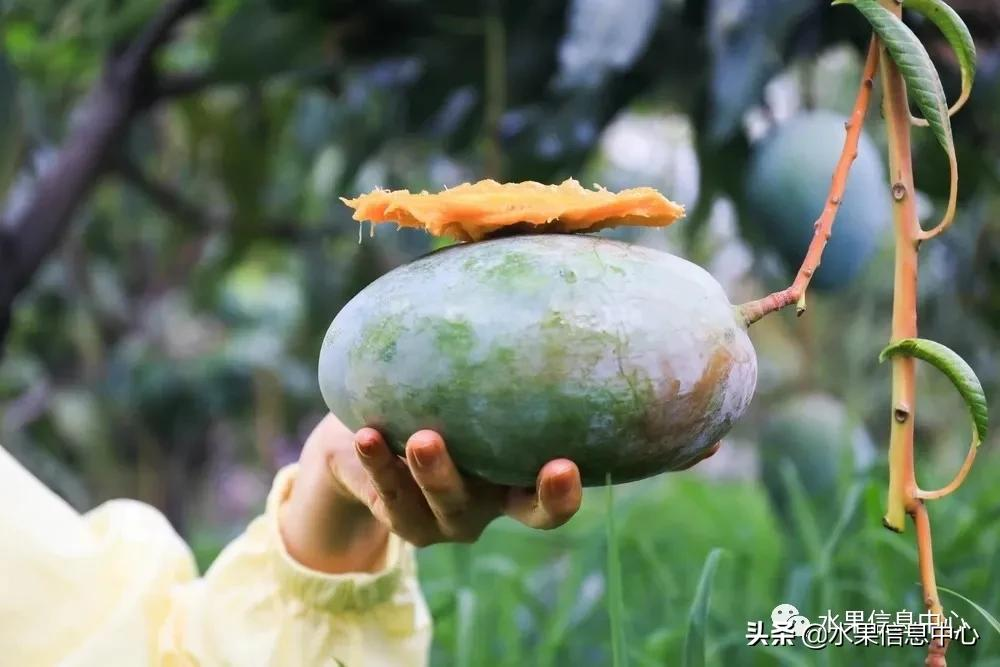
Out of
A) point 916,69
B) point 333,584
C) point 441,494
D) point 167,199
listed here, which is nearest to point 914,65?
point 916,69

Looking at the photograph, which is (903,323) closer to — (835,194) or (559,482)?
(835,194)

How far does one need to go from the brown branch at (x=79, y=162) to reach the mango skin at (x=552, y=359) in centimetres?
93

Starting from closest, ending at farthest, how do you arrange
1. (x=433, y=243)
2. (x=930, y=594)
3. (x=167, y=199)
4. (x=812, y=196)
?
1. (x=930, y=594)
2. (x=812, y=196)
3. (x=433, y=243)
4. (x=167, y=199)

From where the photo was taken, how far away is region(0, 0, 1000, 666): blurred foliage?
1180 mm

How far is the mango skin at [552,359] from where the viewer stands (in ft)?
1.86

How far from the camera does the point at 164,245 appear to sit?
265 cm

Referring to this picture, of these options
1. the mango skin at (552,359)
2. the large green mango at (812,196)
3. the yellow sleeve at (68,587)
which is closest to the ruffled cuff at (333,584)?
the yellow sleeve at (68,587)

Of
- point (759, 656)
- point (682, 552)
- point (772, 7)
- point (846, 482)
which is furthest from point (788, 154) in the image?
point (682, 552)

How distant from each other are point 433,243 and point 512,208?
0.98 metres

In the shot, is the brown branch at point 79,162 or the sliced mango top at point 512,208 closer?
the sliced mango top at point 512,208

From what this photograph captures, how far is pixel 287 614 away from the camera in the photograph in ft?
2.85

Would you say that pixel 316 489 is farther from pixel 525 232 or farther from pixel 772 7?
pixel 772 7

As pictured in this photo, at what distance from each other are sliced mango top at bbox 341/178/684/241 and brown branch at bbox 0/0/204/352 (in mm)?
880

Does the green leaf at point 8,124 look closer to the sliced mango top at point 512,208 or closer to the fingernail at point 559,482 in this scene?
the sliced mango top at point 512,208
